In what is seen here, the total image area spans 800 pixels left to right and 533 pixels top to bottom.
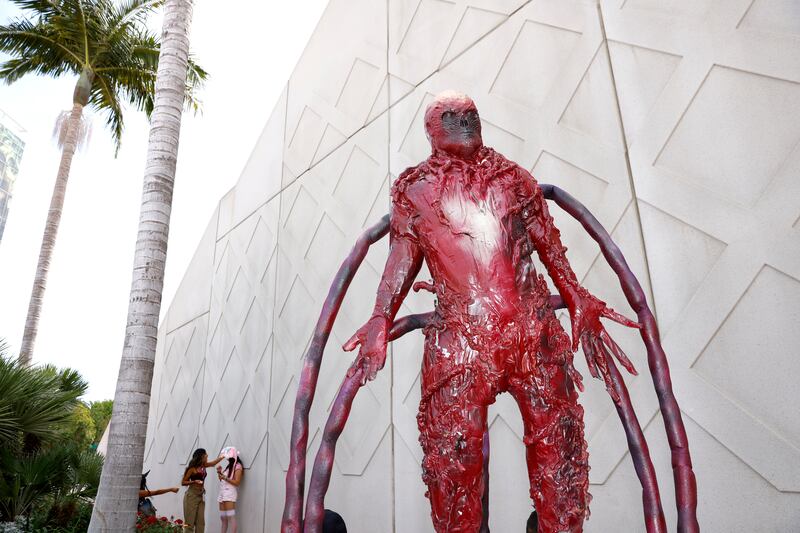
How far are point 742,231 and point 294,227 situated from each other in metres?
4.44

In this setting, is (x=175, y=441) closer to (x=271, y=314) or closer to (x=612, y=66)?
(x=271, y=314)

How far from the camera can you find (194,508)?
17.2 ft

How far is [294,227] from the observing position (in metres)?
5.84

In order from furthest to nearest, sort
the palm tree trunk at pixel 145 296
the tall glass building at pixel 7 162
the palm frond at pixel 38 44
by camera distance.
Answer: the tall glass building at pixel 7 162 → the palm frond at pixel 38 44 → the palm tree trunk at pixel 145 296

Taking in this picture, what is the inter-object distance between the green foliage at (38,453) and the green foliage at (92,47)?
570 cm

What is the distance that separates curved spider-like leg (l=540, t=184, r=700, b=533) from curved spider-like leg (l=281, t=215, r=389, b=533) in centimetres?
72

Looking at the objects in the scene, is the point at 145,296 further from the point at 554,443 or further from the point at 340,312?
the point at 554,443

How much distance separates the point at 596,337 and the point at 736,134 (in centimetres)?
165

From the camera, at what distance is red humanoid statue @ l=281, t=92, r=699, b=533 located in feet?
4.55

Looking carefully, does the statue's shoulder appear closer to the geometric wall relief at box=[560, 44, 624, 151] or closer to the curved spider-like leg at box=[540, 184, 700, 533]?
the curved spider-like leg at box=[540, 184, 700, 533]

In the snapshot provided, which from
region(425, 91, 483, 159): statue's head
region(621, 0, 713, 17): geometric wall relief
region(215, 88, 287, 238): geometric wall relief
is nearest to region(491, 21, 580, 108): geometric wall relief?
region(621, 0, 713, 17): geometric wall relief

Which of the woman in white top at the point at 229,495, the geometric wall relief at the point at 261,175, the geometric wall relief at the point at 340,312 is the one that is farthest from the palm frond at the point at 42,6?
the woman in white top at the point at 229,495

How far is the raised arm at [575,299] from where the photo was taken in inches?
59.9

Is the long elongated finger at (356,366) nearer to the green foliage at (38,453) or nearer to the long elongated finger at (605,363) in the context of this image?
the long elongated finger at (605,363)
